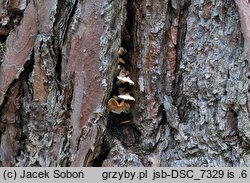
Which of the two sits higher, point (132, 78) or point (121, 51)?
point (121, 51)

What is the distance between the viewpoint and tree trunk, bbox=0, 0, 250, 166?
6.30 ft

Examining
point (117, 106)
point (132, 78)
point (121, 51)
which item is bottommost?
point (117, 106)

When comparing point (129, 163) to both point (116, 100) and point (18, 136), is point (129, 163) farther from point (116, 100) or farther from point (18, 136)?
point (18, 136)

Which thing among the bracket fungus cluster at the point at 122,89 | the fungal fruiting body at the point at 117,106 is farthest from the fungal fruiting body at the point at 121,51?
the fungal fruiting body at the point at 117,106

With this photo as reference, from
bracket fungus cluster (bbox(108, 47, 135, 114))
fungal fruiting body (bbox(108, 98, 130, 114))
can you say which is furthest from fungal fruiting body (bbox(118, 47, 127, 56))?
fungal fruiting body (bbox(108, 98, 130, 114))

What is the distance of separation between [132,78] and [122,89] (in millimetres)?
90

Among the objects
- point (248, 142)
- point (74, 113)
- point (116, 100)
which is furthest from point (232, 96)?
point (74, 113)

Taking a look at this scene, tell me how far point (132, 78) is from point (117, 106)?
192mm

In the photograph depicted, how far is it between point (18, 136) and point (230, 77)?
130 cm

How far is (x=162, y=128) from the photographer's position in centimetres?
206

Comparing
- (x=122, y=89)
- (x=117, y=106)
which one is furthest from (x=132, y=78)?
(x=117, y=106)

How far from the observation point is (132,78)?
2090 millimetres

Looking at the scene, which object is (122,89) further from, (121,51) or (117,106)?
(121,51)

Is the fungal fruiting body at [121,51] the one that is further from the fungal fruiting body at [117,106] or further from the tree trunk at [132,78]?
the fungal fruiting body at [117,106]
